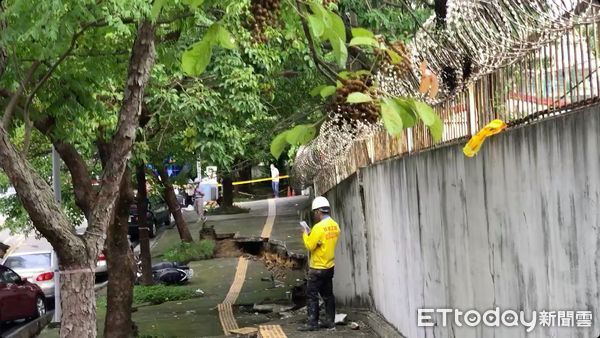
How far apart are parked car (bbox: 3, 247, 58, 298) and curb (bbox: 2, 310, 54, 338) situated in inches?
56.7

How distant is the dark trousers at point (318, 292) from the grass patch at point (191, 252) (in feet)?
45.2

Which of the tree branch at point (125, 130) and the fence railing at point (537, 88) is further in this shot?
the tree branch at point (125, 130)

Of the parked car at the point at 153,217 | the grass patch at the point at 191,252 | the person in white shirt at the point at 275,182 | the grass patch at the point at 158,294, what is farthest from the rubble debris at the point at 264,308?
the person in white shirt at the point at 275,182

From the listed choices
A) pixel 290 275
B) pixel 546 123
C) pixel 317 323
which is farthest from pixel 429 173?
pixel 290 275

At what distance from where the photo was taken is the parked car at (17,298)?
14.4m

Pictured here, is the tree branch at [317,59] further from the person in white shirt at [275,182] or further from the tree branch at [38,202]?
the person in white shirt at [275,182]

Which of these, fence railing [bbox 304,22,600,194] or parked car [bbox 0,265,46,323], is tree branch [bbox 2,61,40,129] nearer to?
fence railing [bbox 304,22,600,194]

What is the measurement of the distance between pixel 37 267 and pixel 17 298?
11.6 feet

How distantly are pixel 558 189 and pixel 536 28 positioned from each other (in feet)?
2.87

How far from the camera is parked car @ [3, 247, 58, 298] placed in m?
17.7

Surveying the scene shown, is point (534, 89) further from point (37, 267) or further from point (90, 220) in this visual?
point (37, 267)

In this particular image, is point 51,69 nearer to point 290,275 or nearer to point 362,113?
point 362,113

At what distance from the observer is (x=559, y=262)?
390 cm

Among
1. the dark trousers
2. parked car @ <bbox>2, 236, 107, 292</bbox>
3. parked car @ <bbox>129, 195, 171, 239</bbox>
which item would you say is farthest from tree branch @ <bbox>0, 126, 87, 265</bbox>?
parked car @ <bbox>129, 195, 171, 239</bbox>
